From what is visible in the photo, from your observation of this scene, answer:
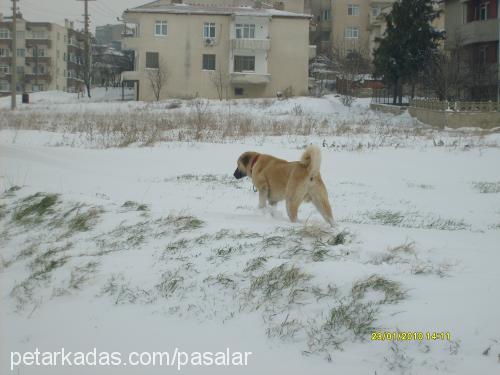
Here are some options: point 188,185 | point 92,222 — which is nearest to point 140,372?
point 92,222

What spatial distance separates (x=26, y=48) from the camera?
8288 cm

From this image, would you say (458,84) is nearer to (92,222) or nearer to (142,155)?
(142,155)

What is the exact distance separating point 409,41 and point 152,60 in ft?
74.2

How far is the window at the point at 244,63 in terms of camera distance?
173 ft

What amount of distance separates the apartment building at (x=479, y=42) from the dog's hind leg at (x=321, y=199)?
30505 mm

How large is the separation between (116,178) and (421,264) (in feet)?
27.1

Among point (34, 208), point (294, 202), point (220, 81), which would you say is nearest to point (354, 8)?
point (220, 81)

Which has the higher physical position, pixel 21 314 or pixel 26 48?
pixel 26 48

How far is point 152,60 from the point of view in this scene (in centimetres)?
5200

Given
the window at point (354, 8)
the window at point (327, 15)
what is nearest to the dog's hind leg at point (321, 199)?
the window at point (354, 8)

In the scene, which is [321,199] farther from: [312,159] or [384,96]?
[384,96]

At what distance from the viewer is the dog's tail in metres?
6.70

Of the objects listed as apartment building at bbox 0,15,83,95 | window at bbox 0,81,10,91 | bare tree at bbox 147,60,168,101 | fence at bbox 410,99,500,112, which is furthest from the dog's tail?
window at bbox 0,81,10,91
